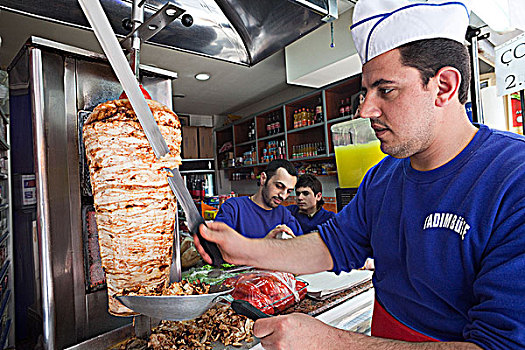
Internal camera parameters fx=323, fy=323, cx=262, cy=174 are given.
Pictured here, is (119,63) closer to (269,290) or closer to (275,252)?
(275,252)

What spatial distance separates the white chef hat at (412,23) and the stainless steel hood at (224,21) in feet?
0.58

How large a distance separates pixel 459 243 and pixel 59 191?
3.46ft

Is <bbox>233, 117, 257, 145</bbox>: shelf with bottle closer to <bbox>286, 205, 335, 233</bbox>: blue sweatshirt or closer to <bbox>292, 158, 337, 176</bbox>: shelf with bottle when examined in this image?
<bbox>292, 158, 337, 176</bbox>: shelf with bottle

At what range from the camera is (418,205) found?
2.83ft

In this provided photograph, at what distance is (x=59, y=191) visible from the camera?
93 cm

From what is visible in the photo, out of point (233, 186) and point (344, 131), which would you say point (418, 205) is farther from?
point (233, 186)

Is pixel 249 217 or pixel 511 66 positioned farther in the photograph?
pixel 249 217

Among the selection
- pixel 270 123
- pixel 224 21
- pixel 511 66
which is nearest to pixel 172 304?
pixel 224 21

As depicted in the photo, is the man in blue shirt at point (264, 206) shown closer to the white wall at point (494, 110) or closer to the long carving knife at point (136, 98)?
the long carving knife at point (136, 98)

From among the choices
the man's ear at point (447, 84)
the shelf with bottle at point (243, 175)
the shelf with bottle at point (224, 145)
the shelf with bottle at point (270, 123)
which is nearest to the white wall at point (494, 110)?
the shelf with bottle at point (270, 123)

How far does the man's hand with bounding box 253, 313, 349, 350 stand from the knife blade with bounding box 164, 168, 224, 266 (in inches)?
8.8

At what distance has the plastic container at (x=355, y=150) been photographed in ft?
8.38

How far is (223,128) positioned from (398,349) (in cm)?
643

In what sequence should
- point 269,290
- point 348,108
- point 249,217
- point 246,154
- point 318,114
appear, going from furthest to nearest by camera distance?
point 246,154, point 318,114, point 348,108, point 249,217, point 269,290
